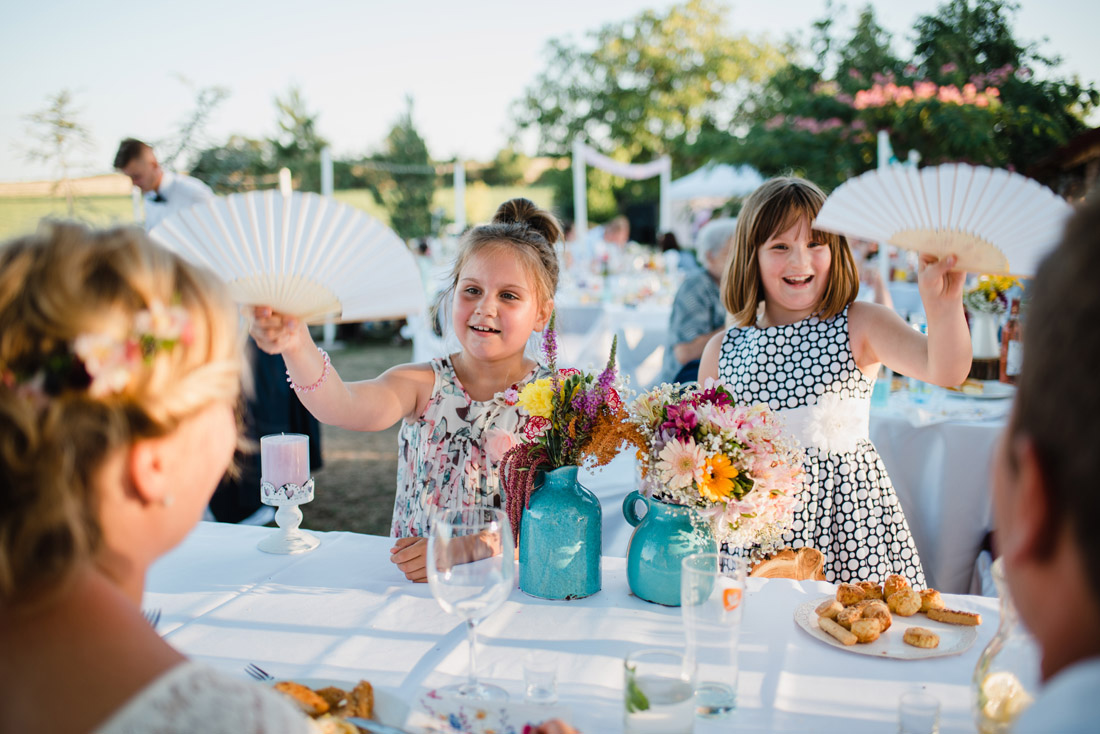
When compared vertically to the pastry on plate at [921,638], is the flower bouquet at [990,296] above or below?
above

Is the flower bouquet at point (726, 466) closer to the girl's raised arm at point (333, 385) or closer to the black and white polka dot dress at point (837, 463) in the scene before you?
the girl's raised arm at point (333, 385)

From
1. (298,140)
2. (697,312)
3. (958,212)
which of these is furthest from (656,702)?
(298,140)

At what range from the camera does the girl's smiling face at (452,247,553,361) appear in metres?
1.98

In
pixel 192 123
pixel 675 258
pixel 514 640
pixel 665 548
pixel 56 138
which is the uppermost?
pixel 192 123

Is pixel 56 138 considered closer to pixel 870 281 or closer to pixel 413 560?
pixel 413 560

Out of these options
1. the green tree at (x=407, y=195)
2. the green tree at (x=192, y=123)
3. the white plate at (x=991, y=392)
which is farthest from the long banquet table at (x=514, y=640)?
the green tree at (x=407, y=195)

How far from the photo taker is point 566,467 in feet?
4.68

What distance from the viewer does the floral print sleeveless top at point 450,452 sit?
198cm

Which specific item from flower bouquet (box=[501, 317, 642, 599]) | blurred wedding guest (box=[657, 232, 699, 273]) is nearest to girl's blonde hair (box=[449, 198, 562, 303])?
flower bouquet (box=[501, 317, 642, 599])

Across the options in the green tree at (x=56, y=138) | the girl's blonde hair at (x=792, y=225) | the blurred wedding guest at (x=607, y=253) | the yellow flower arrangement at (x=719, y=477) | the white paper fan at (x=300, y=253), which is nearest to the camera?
the white paper fan at (x=300, y=253)

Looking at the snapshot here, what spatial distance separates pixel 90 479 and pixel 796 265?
200 cm

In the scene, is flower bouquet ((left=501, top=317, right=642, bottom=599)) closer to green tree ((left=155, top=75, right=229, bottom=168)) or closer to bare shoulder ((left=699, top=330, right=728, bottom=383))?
bare shoulder ((left=699, top=330, right=728, bottom=383))

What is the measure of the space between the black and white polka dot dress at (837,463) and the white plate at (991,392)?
1442 mm

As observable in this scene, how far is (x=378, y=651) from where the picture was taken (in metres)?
1.23
